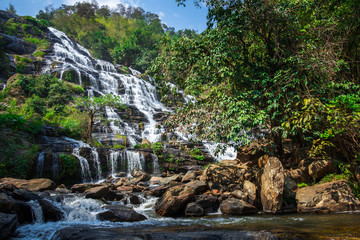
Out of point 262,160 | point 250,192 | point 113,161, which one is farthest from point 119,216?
point 113,161

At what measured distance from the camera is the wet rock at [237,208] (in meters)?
6.00

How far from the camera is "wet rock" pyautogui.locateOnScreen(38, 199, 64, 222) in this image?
215 inches

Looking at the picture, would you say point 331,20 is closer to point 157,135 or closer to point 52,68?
point 157,135

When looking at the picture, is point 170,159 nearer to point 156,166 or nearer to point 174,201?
point 156,166

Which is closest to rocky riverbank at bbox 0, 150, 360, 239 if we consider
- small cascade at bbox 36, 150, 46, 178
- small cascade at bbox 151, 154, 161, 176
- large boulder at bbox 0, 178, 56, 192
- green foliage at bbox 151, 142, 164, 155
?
large boulder at bbox 0, 178, 56, 192

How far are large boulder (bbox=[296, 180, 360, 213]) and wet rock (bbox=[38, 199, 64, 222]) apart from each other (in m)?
6.44

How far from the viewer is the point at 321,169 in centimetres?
703

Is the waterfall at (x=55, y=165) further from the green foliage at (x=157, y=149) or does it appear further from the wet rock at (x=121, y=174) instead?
the green foliage at (x=157, y=149)

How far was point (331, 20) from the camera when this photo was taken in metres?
6.77

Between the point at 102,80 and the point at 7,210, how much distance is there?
1029 inches

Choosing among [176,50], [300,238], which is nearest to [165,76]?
[176,50]

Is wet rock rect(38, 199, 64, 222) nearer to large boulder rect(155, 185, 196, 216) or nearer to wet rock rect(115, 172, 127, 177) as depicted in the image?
large boulder rect(155, 185, 196, 216)

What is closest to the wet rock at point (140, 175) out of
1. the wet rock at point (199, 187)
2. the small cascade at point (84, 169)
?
the small cascade at point (84, 169)

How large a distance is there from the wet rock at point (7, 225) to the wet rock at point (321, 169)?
26.8 feet
